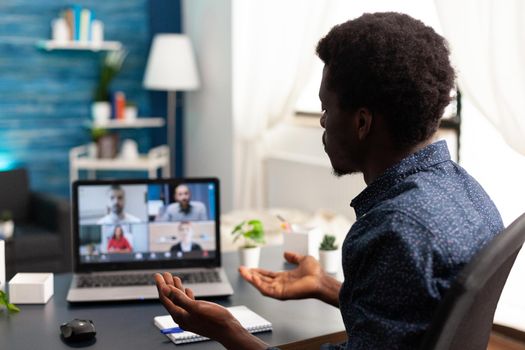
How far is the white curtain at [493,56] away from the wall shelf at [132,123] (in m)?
2.77

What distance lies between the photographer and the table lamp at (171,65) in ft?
16.5

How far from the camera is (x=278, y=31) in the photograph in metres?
4.32

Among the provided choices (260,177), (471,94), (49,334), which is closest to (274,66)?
(260,177)

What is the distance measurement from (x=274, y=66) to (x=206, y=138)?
109 centimetres

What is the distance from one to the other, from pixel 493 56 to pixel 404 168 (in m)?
1.67

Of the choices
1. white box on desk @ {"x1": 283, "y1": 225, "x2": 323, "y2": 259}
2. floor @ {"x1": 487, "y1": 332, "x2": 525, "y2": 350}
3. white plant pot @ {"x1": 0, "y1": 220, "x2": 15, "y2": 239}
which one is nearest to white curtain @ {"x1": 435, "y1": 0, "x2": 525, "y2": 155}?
floor @ {"x1": 487, "y1": 332, "x2": 525, "y2": 350}

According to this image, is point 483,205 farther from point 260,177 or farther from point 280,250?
point 260,177

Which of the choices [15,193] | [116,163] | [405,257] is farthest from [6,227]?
[405,257]

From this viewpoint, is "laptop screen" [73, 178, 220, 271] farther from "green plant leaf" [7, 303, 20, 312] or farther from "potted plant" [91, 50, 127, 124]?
"potted plant" [91, 50, 127, 124]

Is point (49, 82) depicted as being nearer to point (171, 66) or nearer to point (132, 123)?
point (132, 123)

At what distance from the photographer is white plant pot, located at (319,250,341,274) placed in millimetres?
2186

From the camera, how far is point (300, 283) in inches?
73.4

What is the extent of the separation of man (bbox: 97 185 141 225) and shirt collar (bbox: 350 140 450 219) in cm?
90

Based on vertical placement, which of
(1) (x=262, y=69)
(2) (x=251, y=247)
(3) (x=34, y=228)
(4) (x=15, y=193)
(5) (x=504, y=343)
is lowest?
(5) (x=504, y=343)
